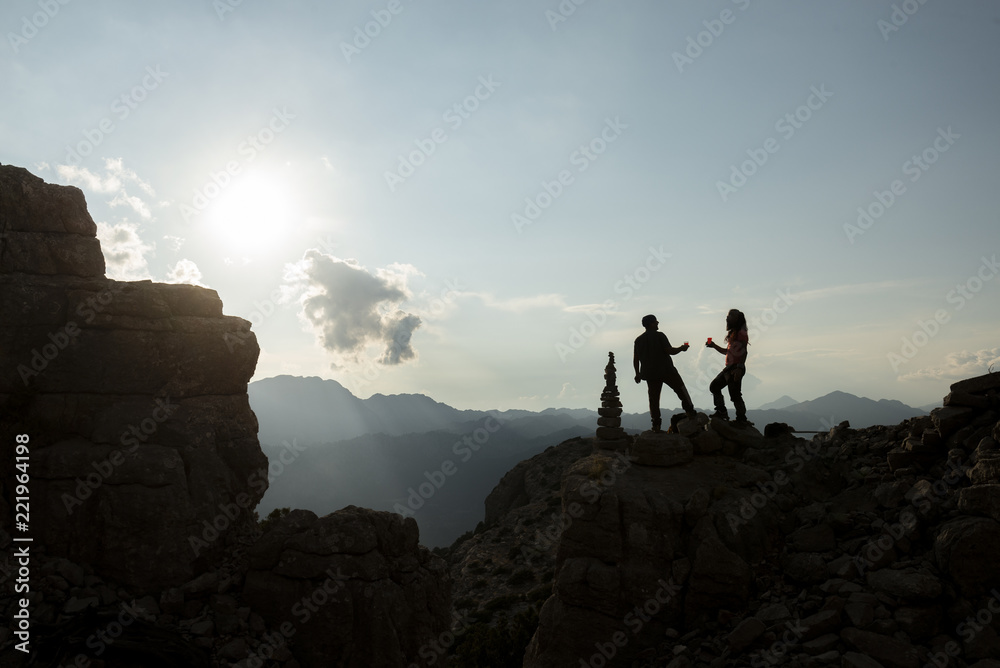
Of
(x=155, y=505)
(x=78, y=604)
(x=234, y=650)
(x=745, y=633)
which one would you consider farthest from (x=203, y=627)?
(x=745, y=633)

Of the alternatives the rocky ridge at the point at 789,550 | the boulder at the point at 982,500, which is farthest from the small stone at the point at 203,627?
the boulder at the point at 982,500

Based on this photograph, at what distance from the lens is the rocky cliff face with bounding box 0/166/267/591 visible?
1430cm

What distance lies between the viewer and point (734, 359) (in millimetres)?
16188

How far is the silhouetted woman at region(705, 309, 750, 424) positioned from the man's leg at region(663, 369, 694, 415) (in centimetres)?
83

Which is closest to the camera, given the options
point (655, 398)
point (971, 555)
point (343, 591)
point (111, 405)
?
point (971, 555)

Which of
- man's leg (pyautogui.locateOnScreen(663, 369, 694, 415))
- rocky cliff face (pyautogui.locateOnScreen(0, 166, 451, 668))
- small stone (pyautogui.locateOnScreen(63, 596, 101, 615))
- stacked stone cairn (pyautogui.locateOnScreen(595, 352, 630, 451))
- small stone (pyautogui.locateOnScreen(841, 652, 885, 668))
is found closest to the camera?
small stone (pyautogui.locateOnScreen(841, 652, 885, 668))

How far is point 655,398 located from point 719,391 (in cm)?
204

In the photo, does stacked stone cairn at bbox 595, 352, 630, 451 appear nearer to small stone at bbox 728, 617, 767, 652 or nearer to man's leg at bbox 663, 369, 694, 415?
man's leg at bbox 663, 369, 694, 415

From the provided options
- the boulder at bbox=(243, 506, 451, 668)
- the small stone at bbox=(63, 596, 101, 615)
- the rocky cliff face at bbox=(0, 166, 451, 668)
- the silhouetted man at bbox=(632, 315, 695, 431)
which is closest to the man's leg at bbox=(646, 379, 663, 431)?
the silhouetted man at bbox=(632, 315, 695, 431)

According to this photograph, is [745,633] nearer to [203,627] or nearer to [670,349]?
[670,349]

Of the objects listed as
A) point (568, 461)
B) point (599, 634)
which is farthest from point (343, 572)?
point (568, 461)

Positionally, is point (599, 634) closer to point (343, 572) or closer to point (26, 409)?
point (343, 572)

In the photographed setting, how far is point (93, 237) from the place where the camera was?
56.4 ft

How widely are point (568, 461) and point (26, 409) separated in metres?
64.8
